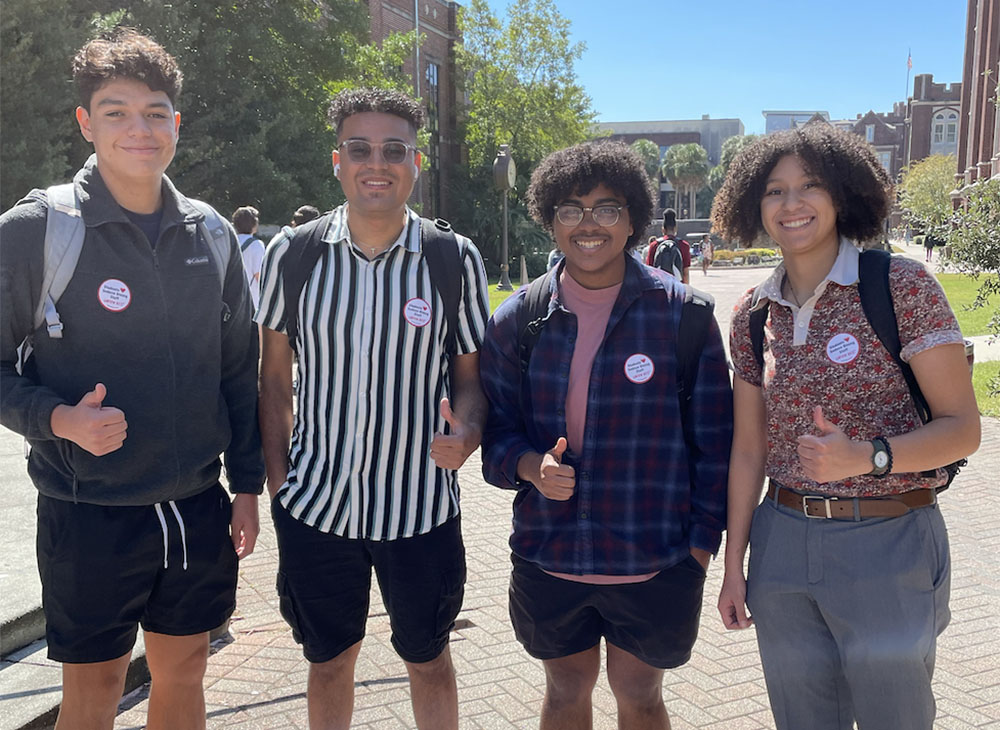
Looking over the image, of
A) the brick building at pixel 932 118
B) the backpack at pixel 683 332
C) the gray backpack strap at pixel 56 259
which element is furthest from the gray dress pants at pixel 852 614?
the brick building at pixel 932 118

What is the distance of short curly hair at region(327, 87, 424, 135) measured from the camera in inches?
110

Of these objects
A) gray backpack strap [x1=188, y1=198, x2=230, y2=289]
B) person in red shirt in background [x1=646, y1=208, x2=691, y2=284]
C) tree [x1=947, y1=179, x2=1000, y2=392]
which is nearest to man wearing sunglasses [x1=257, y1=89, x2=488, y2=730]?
gray backpack strap [x1=188, y1=198, x2=230, y2=289]

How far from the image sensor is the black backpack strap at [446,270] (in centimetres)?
277

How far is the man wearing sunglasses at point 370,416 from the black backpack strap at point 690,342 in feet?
2.14

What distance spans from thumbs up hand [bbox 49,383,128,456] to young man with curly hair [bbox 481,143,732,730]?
42.7 inches

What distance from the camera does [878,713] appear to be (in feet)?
7.21

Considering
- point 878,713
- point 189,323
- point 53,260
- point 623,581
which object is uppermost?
point 53,260

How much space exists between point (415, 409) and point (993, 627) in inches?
133

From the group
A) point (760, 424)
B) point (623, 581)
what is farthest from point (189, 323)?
point (760, 424)

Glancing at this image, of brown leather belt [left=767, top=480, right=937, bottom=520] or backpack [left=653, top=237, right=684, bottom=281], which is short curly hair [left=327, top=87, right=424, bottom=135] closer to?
brown leather belt [left=767, top=480, right=937, bottom=520]

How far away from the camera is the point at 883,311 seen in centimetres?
217

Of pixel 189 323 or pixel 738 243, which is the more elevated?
pixel 738 243

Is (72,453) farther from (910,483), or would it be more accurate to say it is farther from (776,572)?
(910,483)

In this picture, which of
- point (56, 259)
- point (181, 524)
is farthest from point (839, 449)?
point (56, 259)
